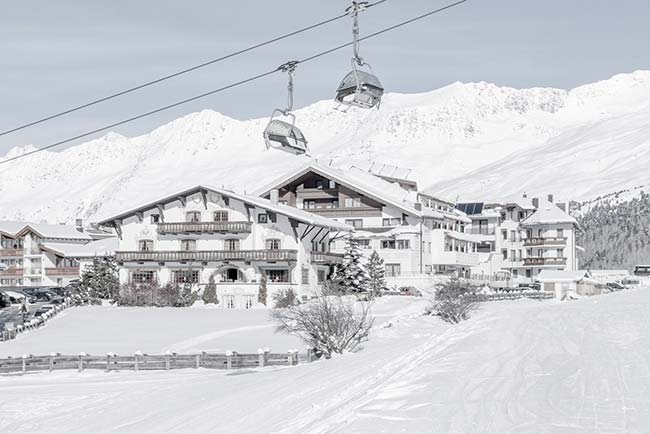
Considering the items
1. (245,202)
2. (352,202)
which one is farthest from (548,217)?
(245,202)

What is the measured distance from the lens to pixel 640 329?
38.4 m

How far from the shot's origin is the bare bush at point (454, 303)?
57.4m

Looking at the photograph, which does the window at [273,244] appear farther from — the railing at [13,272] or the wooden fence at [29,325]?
the railing at [13,272]

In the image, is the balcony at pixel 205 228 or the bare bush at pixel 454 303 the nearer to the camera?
the bare bush at pixel 454 303

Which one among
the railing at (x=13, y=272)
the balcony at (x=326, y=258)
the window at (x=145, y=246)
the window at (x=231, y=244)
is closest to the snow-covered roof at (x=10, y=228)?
the railing at (x=13, y=272)

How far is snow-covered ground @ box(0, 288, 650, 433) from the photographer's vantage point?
19891 millimetres

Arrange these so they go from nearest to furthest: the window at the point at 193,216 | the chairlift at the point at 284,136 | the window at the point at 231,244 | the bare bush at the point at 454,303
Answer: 1. the chairlift at the point at 284,136
2. the bare bush at the point at 454,303
3. the window at the point at 231,244
4. the window at the point at 193,216

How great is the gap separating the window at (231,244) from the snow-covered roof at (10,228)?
4846 cm

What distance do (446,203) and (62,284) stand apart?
149 feet

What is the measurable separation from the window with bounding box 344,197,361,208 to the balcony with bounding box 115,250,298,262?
20892 mm

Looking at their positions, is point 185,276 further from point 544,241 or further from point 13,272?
point 544,241

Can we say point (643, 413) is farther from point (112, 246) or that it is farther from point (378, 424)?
point (112, 246)

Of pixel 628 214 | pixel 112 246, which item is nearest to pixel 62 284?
pixel 112 246

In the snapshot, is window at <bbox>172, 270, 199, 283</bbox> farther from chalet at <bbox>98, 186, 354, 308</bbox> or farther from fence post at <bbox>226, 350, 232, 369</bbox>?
fence post at <bbox>226, 350, 232, 369</bbox>
